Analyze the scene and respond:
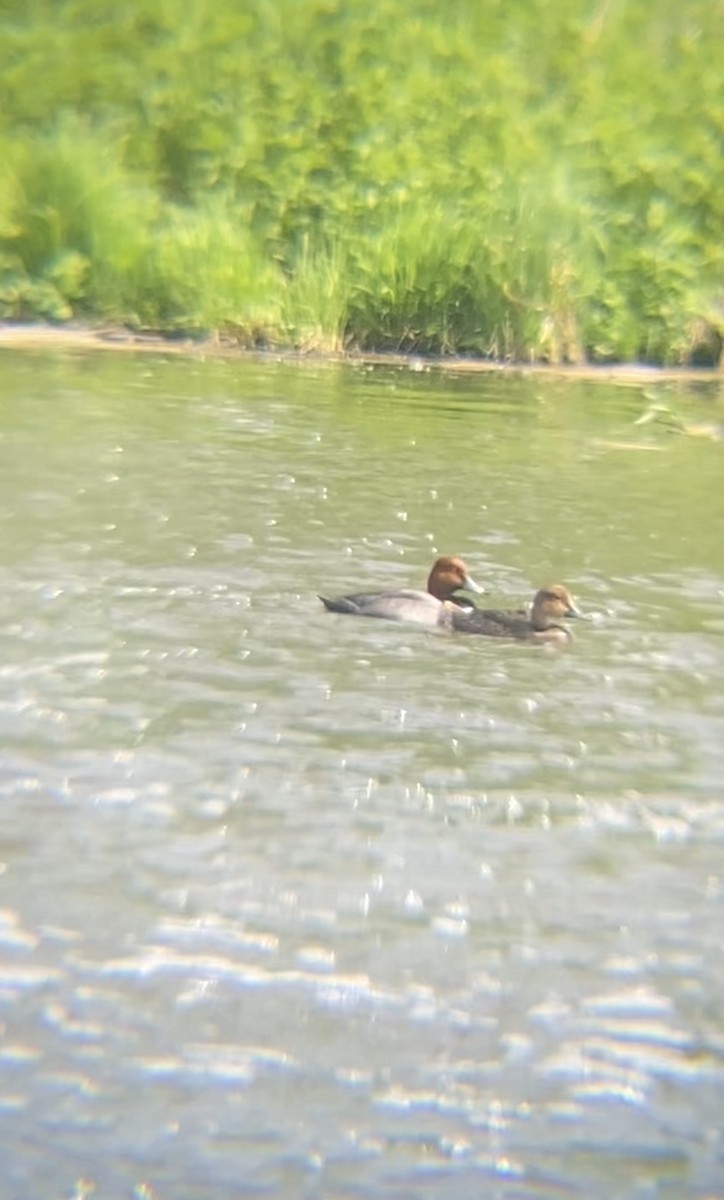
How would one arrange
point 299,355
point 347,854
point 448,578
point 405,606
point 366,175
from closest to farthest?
point 347,854 → point 405,606 → point 448,578 → point 299,355 → point 366,175

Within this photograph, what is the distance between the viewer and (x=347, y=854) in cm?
525

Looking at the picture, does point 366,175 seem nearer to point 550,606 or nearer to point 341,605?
point 341,605

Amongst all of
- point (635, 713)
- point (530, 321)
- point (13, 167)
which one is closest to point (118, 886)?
point (635, 713)

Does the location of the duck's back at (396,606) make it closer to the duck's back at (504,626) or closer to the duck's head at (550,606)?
the duck's back at (504,626)

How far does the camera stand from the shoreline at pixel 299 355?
1584cm

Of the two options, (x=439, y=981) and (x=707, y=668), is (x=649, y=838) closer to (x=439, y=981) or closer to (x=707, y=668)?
(x=439, y=981)

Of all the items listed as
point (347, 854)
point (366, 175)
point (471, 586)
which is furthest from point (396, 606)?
point (366, 175)

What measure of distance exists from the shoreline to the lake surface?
5.73 m

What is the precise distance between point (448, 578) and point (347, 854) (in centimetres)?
291

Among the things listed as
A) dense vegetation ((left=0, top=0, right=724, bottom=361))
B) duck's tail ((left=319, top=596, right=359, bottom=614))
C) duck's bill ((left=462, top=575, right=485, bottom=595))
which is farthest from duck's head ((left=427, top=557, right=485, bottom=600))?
dense vegetation ((left=0, top=0, right=724, bottom=361))

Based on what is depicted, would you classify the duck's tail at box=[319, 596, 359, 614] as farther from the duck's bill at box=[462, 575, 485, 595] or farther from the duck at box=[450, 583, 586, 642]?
the duck's bill at box=[462, 575, 485, 595]

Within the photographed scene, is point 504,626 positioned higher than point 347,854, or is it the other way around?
point 347,854

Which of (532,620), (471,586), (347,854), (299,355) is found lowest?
(299,355)

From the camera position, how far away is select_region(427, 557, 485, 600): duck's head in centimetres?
798
